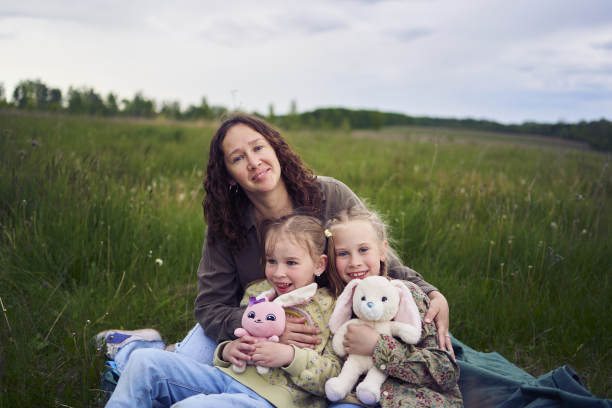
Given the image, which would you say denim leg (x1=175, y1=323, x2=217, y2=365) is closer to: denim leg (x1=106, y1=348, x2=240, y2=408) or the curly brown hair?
denim leg (x1=106, y1=348, x2=240, y2=408)

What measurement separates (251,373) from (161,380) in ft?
1.39

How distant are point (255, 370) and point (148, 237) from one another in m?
2.31

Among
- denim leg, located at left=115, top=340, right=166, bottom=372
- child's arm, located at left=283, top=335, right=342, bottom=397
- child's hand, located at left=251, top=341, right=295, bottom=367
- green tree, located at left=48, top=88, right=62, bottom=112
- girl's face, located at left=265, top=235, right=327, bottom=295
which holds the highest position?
green tree, located at left=48, top=88, right=62, bottom=112

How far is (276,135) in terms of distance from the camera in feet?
9.17

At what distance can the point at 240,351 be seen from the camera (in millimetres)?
2062

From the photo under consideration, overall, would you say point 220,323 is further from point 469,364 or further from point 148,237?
point 148,237

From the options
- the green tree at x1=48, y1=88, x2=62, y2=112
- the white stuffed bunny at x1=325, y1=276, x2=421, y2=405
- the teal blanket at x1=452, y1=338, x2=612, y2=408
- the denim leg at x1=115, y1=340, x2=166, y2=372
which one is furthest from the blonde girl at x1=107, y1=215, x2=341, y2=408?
the green tree at x1=48, y1=88, x2=62, y2=112

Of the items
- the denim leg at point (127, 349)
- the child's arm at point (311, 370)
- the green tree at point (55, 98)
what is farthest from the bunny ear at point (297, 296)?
the green tree at point (55, 98)

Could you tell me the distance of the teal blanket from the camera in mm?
1931

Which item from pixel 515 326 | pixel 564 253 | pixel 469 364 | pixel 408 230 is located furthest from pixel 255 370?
pixel 564 253

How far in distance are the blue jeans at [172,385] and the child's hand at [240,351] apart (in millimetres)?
96

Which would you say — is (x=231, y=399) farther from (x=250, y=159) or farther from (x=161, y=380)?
(x=250, y=159)

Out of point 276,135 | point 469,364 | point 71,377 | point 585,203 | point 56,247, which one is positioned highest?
point 276,135

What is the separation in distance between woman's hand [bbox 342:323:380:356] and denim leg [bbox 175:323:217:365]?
2.97ft
